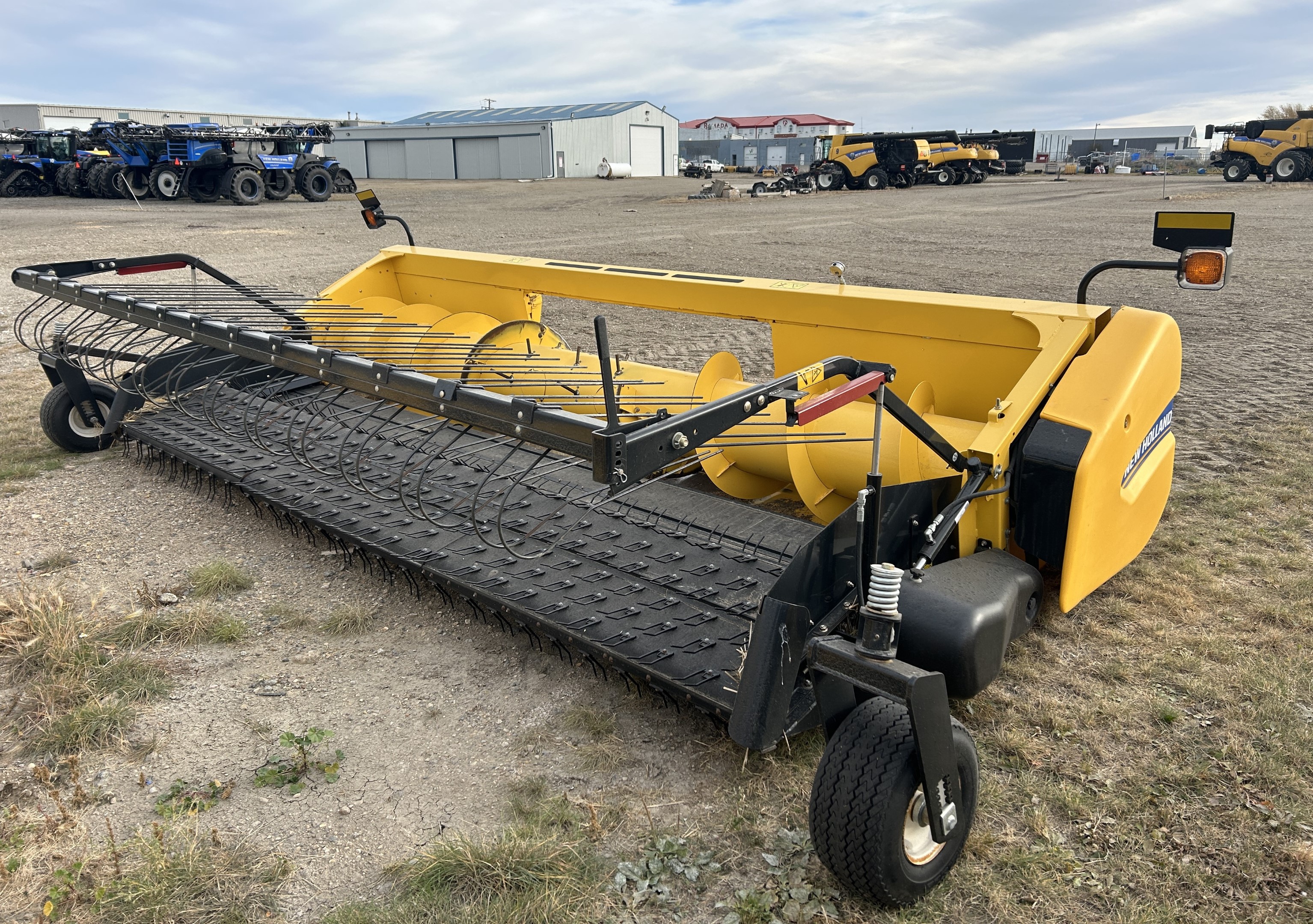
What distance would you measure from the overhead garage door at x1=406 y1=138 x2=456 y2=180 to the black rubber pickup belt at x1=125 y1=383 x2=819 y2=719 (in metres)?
45.1

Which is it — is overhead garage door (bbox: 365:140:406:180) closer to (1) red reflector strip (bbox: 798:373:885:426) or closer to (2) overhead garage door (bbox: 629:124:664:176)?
(2) overhead garage door (bbox: 629:124:664:176)

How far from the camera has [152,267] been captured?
16.3 feet

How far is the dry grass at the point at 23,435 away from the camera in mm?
4879

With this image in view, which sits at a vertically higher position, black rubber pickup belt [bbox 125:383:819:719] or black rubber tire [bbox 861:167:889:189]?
black rubber tire [bbox 861:167:889:189]

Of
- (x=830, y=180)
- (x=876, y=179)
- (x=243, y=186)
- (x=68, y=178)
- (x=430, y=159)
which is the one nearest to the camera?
(x=243, y=186)

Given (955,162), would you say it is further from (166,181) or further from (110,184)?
(110,184)

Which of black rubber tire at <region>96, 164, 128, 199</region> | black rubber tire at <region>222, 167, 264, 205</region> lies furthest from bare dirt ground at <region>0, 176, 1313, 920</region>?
black rubber tire at <region>96, 164, 128, 199</region>

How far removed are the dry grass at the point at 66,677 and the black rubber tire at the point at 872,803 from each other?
202 centimetres

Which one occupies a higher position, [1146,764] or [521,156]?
[521,156]

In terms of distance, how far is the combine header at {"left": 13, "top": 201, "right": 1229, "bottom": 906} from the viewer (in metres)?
2.03

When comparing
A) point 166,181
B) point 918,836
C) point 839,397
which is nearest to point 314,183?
point 166,181

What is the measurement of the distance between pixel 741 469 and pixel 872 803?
7.03 ft

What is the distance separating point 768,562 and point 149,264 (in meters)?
3.75

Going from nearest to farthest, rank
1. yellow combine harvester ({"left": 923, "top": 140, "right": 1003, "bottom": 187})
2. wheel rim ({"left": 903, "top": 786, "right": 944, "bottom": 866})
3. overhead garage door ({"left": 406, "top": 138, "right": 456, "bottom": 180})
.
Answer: wheel rim ({"left": 903, "top": 786, "right": 944, "bottom": 866})
yellow combine harvester ({"left": 923, "top": 140, "right": 1003, "bottom": 187})
overhead garage door ({"left": 406, "top": 138, "right": 456, "bottom": 180})
